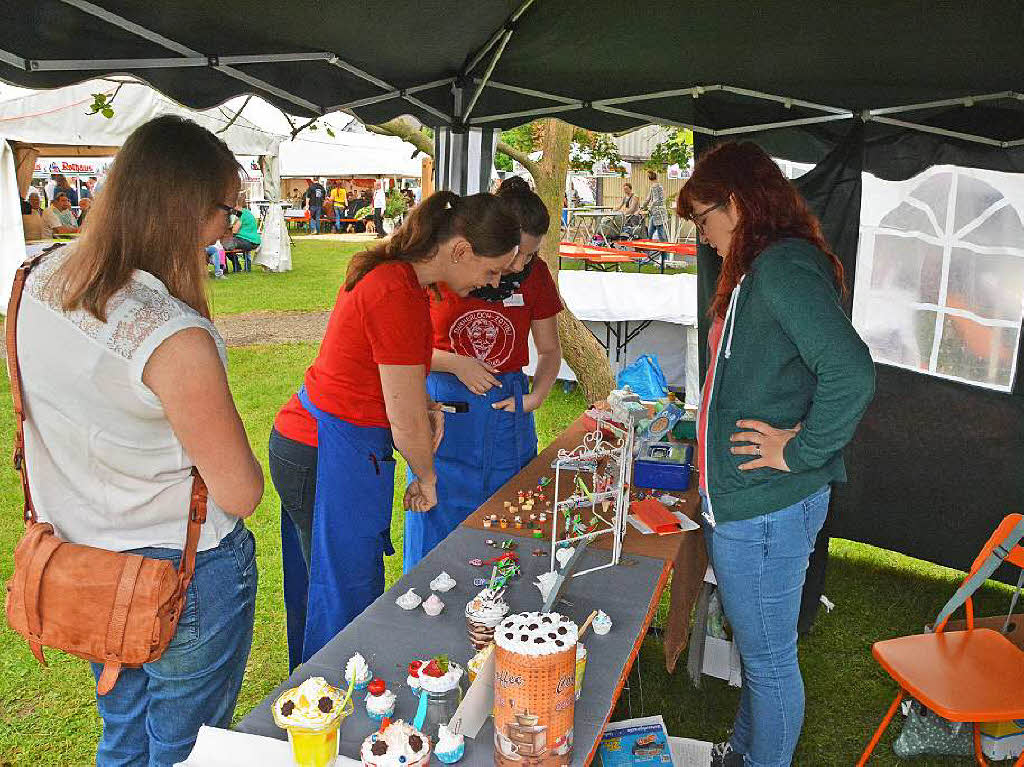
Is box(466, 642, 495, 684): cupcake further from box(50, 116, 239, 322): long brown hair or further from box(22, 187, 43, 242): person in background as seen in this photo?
box(22, 187, 43, 242): person in background

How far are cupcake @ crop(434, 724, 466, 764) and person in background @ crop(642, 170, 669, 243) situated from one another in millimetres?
14870

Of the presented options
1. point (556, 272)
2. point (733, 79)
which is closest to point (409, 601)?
point (733, 79)

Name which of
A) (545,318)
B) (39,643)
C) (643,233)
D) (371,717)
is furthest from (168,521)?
(643,233)

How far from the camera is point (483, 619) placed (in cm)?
148

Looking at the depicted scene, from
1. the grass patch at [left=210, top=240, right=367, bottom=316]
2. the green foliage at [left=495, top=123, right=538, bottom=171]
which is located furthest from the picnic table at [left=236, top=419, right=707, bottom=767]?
the grass patch at [left=210, top=240, right=367, bottom=316]

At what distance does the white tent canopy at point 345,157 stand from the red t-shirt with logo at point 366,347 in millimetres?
15415

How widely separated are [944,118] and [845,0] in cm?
108

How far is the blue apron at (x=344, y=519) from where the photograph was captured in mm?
2135

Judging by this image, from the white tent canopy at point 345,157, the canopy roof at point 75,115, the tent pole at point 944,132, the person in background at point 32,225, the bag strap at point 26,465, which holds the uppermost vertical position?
the white tent canopy at point 345,157

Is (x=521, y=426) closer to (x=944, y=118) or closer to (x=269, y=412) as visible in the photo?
(x=944, y=118)

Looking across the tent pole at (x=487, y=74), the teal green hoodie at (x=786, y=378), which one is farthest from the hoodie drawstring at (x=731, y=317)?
the tent pole at (x=487, y=74)

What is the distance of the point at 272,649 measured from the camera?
308 centimetres

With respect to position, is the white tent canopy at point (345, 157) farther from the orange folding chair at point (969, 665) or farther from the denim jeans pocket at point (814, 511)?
the denim jeans pocket at point (814, 511)

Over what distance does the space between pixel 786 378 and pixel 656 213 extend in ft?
48.3
